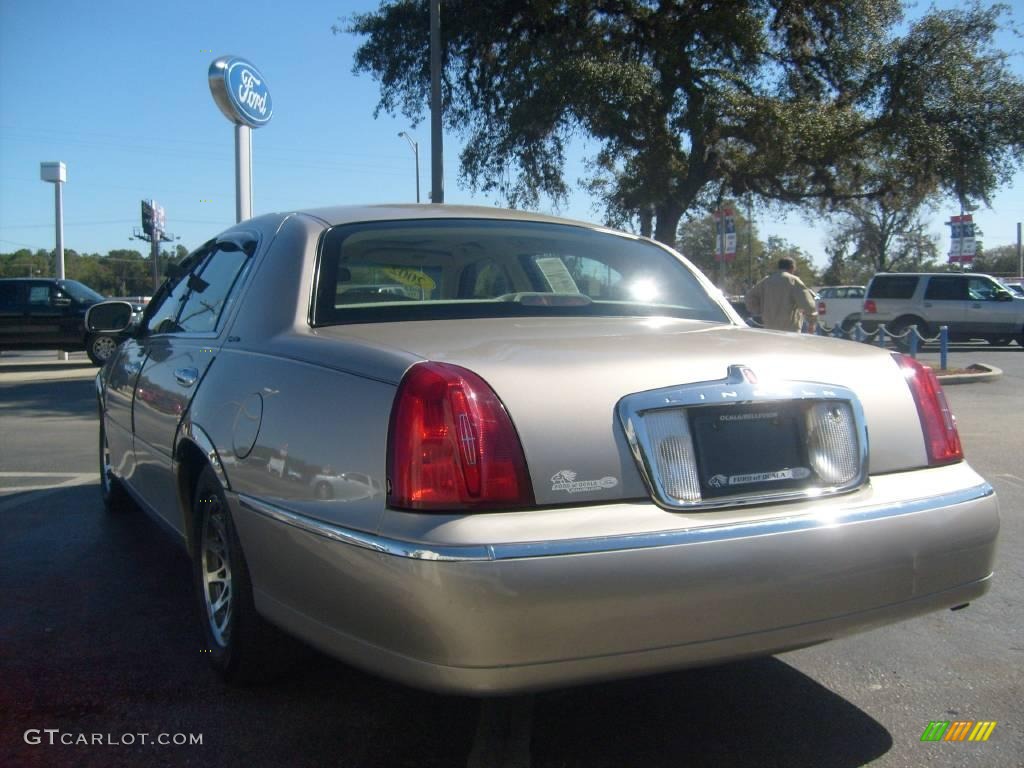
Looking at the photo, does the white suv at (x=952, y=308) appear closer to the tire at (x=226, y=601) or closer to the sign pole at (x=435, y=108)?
the sign pole at (x=435, y=108)

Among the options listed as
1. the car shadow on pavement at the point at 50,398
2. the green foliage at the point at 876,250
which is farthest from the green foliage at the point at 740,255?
the car shadow on pavement at the point at 50,398

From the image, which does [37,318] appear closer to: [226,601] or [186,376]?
[186,376]

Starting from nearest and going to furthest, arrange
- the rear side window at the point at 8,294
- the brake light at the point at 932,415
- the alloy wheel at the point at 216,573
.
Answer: the brake light at the point at 932,415 < the alloy wheel at the point at 216,573 < the rear side window at the point at 8,294

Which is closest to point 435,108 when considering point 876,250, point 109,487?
point 109,487

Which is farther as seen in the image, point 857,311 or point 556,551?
point 857,311

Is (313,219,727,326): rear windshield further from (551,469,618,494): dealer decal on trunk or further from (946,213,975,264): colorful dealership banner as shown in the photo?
(946,213,975,264): colorful dealership banner

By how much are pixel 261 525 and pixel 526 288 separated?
5.06 feet

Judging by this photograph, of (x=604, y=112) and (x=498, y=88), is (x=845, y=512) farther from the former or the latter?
(x=498, y=88)

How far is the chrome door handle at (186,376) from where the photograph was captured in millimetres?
3569

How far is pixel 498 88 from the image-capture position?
19.8m

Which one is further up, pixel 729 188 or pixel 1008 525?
pixel 729 188

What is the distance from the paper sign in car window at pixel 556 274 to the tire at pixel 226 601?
149 centimetres

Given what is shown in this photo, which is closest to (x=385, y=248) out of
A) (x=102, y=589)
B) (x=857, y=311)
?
(x=102, y=589)

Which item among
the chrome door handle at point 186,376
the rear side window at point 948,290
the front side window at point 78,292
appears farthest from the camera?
the rear side window at point 948,290
